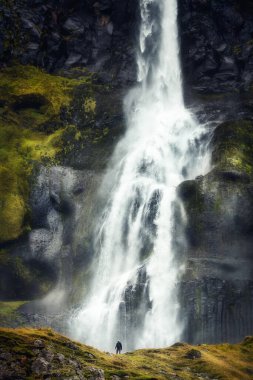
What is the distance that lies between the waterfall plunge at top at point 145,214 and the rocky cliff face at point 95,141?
2.06 metres

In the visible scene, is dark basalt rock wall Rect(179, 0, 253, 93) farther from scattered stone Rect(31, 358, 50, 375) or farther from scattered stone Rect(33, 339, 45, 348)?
scattered stone Rect(31, 358, 50, 375)

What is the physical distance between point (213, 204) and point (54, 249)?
2300 centimetres

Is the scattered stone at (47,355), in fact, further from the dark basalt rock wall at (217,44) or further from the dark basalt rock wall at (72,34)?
the dark basalt rock wall at (72,34)

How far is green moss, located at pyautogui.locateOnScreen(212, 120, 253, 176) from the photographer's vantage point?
61.5 metres

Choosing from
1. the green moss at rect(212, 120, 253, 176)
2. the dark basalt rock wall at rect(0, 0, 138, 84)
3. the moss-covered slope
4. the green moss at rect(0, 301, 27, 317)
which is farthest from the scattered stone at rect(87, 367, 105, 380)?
the dark basalt rock wall at rect(0, 0, 138, 84)

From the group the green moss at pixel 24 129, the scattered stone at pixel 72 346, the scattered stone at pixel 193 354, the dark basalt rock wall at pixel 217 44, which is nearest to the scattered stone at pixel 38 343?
the scattered stone at pixel 72 346

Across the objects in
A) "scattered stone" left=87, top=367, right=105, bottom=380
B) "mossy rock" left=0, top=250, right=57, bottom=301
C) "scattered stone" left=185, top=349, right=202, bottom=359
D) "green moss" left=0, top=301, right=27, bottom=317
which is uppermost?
"mossy rock" left=0, top=250, right=57, bottom=301

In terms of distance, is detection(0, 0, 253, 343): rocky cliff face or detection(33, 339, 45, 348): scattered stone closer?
detection(33, 339, 45, 348): scattered stone

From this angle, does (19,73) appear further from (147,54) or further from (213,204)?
(213,204)

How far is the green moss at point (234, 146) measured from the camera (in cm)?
6150

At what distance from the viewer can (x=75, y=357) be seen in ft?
84.0

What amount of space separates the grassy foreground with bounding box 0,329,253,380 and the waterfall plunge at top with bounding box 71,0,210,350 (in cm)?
1334

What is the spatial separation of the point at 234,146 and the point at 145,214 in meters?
15.7

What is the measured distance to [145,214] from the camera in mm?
61250
